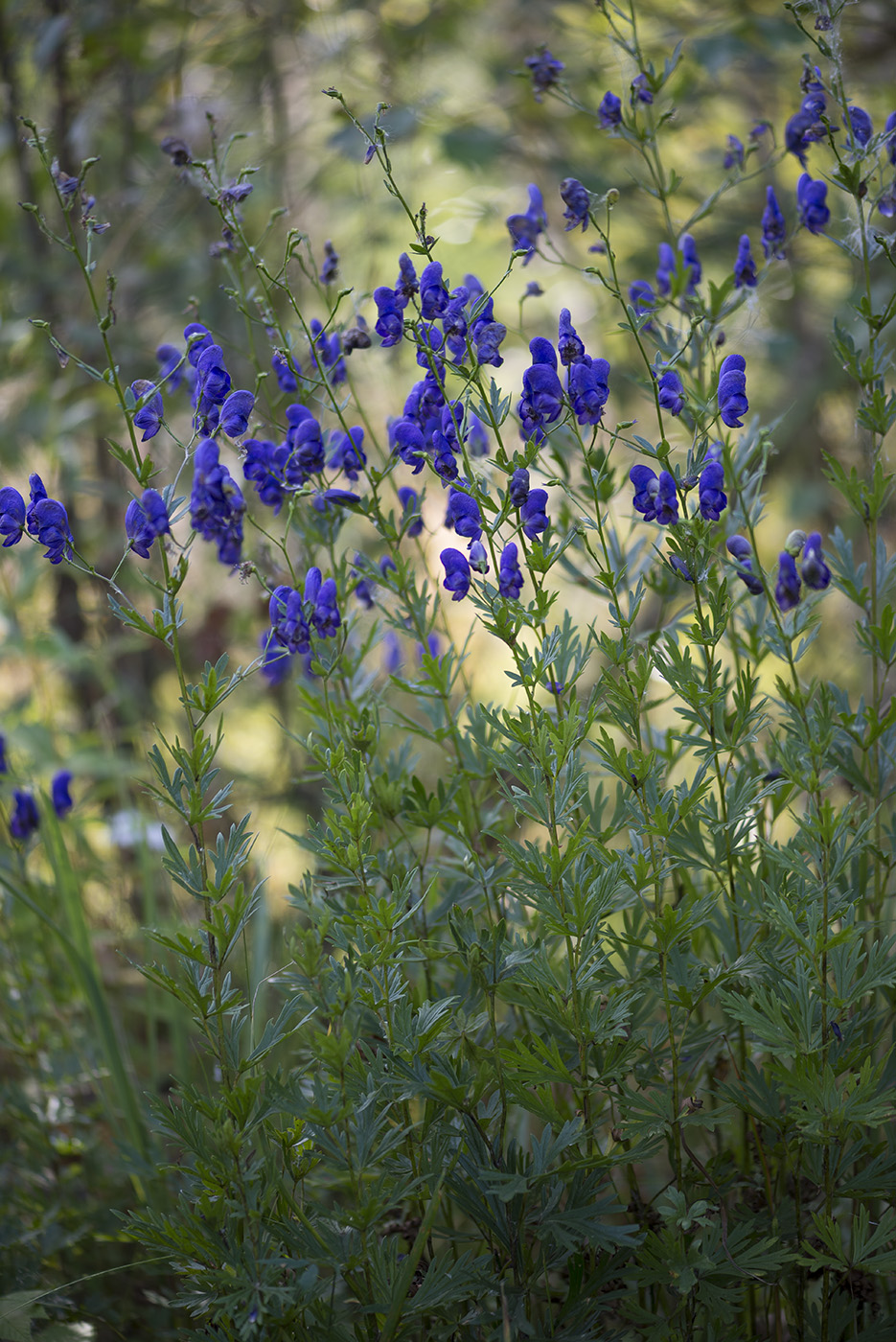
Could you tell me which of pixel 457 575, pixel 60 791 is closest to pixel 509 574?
pixel 457 575

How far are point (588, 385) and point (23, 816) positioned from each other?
209 centimetres

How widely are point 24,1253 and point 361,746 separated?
146 centimetres

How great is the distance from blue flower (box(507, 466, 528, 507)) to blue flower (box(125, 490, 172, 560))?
594mm

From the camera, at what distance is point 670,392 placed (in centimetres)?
179

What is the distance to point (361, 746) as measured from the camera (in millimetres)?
2016

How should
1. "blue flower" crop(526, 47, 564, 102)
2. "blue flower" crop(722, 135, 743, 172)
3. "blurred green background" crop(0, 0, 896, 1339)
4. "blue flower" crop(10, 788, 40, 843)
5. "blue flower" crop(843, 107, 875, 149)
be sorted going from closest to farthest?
1. "blue flower" crop(843, 107, 875, 149)
2. "blue flower" crop(722, 135, 743, 172)
3. "blue flower" crop(526, 47, 564, 102)
4. "blue flower" crop(10, 788, 40, 843)
5. "blurred green background" crop(0, 0, 896, 1339)

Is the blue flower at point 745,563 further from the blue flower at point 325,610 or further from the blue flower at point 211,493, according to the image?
the blue flower at point 211,493

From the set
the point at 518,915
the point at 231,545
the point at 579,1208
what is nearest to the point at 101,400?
the point at 231,545

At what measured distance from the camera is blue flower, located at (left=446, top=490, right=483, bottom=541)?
1795mm

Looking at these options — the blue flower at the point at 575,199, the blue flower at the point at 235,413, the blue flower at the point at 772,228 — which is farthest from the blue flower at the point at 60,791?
the blue flower at the point at 772,228

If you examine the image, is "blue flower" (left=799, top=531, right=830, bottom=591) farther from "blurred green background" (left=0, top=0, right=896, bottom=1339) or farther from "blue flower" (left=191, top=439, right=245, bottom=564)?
"blurred green background" (left=0, top=0, right=896, bottom=1339)

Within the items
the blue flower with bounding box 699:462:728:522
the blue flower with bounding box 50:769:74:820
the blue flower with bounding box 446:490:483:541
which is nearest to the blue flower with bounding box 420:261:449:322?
the blue flower with bounding box 446:490:483:541

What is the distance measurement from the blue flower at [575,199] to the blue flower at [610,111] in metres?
0.23

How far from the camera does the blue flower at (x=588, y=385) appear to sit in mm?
1734
